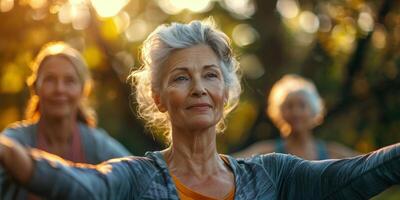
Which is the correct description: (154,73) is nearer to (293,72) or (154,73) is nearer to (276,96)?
(276,96)

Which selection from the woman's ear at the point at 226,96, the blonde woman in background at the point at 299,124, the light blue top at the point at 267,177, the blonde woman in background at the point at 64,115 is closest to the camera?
the light blue top at the point at 267,177

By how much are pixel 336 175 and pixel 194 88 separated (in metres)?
0.58

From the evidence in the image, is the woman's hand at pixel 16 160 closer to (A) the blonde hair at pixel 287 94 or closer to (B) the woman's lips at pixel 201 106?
(B) the woman's lips at pixel 201 106

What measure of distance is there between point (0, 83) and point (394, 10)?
430cm

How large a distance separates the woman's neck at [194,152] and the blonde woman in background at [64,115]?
247 centimetres

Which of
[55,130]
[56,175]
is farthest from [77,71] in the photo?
[56,175]

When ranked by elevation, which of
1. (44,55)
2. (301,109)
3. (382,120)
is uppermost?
(44,55)

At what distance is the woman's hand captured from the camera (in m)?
2.90

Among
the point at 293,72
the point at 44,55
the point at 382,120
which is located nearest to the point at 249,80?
the point at 293,72

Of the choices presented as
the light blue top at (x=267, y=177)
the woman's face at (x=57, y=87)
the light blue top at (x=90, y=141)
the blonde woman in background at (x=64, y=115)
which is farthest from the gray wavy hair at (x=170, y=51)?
the woman's face at (x=57, y=87)

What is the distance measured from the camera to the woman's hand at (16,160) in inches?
114

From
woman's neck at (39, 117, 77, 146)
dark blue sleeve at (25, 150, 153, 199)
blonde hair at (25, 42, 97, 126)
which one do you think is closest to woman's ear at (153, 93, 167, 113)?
dark blue sleeve at (25, 150, 153, 199)

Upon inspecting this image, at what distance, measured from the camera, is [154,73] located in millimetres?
4148

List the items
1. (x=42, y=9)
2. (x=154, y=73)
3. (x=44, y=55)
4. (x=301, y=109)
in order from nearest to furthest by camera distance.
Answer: (x=154, y=73), (x=44, y=55), (x=301, y=109), (x=42, y=9)
